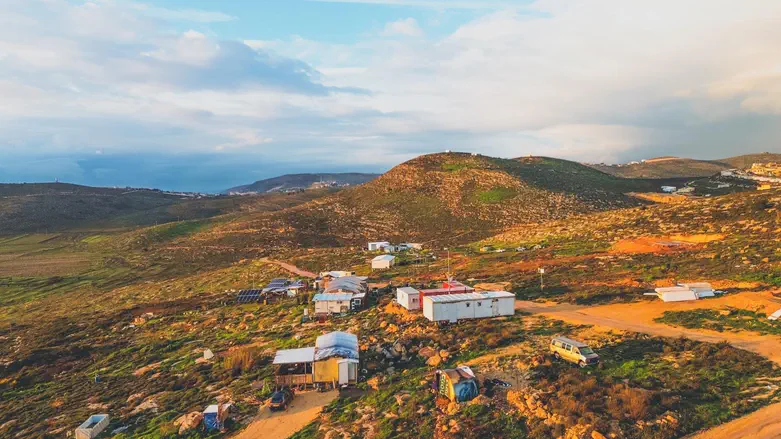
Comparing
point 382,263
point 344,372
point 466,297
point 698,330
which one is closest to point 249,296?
point 382,263

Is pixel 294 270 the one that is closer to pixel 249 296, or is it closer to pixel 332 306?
pixel 249 296

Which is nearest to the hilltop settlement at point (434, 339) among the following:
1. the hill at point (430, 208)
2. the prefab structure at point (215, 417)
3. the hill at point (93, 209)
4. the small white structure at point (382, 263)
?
the prefab structure at point (215, 417)

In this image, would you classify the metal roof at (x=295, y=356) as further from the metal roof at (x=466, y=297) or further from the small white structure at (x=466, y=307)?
the metal roof at (x=466, y=297)

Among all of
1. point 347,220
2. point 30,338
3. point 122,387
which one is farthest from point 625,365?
point 347,220

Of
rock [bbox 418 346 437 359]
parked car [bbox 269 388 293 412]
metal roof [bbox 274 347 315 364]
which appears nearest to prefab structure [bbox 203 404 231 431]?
parked car [bbox 269 388 293 412]

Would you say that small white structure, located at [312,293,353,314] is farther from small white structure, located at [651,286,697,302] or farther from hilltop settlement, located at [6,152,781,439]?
small white structure, located at [651,286,697,302]
